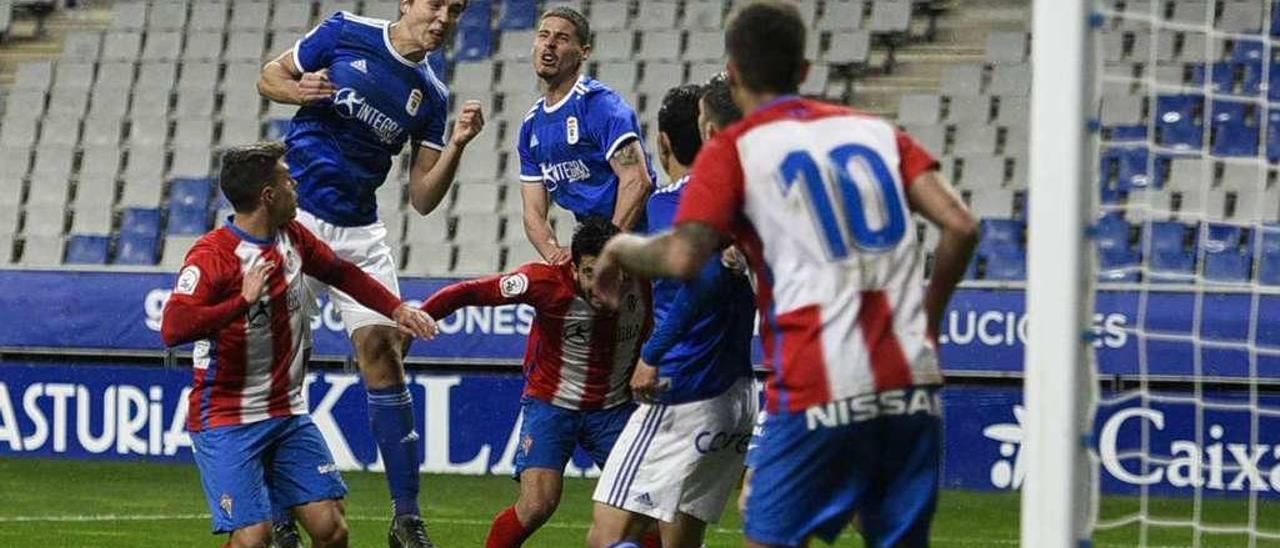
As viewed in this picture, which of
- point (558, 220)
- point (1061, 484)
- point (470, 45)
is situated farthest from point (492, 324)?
point (1061, 484)

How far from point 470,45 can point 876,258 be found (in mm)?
13348

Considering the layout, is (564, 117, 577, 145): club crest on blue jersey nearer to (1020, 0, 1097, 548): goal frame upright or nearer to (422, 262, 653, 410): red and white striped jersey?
(422, 262, 653, 410): red and white striped jersey

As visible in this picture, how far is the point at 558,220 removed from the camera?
1592 centimetres

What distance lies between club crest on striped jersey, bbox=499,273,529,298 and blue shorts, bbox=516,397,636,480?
0.42 m

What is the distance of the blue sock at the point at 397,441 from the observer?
834 centimetres

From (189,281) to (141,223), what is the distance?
10.3 m

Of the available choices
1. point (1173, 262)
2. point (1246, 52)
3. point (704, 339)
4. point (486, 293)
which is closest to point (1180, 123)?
point (1246, 52)

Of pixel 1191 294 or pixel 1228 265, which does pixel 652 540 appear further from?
pixel 1228 265

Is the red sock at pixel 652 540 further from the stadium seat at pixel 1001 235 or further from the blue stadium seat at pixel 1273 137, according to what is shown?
the blue stadium seat at pixel 1273 137

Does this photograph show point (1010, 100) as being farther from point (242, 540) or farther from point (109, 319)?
point (242, 540)

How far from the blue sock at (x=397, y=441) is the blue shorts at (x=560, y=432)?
0.67m

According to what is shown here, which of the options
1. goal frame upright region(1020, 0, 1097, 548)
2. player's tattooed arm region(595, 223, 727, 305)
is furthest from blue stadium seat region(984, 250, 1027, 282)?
player's tattooed arm region(595, 223, 727, 305)

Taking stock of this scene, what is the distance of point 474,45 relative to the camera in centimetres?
1770

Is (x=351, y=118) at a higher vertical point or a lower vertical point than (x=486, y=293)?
higher
